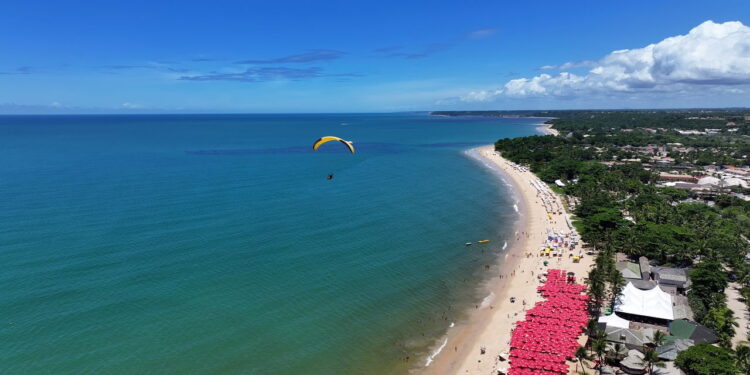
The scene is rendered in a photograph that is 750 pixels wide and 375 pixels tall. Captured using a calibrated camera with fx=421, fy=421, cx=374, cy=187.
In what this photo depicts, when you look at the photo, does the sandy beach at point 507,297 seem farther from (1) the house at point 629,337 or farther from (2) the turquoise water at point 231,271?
(1) the house at point 629,337

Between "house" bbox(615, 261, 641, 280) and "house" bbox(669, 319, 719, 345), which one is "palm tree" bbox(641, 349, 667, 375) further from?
"house" bbox(615, 261, 641, 280)

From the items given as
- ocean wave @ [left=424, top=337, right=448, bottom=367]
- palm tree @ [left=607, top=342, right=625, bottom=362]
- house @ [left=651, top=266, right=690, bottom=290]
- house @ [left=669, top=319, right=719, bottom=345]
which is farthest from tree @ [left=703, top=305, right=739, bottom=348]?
ocean wave @ [left=424, top=337, right=448, bottom=367]

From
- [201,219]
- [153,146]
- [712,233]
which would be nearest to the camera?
[712,233]

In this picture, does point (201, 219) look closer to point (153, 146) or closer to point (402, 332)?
point (402, 332)

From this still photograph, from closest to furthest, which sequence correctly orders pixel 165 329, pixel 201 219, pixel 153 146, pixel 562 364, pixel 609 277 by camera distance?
pixel 562 364 → pixel 165 329 → pixel 609 277 → pixel 201 219 → pixel 153 146

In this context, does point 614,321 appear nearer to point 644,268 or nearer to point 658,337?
point 658,337

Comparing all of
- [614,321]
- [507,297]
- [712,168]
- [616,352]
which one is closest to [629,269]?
[614,321]

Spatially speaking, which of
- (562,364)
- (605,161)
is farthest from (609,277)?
(605,161)
